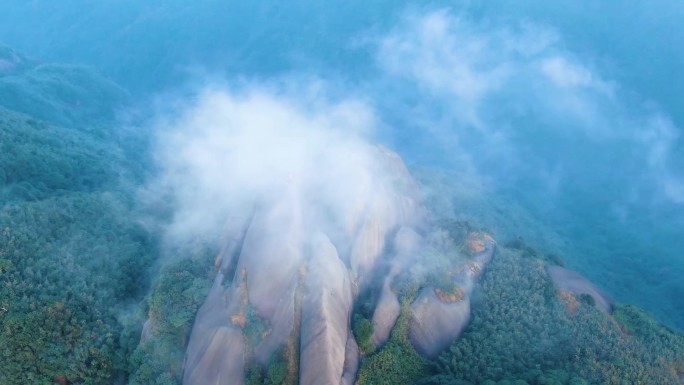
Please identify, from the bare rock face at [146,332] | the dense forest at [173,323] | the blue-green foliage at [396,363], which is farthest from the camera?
the bare rock face at [146,332]

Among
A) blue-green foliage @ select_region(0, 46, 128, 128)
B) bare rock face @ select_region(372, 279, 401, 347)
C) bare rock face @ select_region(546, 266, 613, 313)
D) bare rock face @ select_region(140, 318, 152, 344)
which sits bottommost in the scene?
bare rock face @ select_region(140, 318, 152, 344)

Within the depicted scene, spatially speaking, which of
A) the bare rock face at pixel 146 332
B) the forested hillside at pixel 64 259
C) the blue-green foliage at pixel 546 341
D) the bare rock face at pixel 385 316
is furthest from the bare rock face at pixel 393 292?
the forested hillside at pixel 64 259

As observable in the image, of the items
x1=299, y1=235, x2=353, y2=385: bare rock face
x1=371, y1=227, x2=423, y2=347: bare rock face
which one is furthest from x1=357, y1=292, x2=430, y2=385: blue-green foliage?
x1=299, y1=235, x2=353, y2=385: bare rock face

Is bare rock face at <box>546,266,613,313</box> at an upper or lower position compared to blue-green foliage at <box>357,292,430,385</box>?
upper

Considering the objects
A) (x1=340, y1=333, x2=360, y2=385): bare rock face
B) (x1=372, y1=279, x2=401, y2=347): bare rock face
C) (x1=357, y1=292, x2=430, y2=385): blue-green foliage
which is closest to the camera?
(x1=340, y1=333, x2=360, y2=385): bare rock face

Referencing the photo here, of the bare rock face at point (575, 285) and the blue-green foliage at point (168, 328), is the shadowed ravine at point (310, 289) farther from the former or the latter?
the bare rock face at point (575, 285)

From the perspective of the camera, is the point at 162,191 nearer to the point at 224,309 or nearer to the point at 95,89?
the point at 224,309

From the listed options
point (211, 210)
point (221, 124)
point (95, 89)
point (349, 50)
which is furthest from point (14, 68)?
point (211, 210)

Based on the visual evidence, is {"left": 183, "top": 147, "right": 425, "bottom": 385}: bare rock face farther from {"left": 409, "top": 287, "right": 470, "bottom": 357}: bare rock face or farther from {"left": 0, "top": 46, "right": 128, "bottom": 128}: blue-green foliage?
{"left": 0, "top": 46, "right": 128, "bottom": 128}: blue-green foliage

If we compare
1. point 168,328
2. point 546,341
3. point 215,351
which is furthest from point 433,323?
point 168,328
